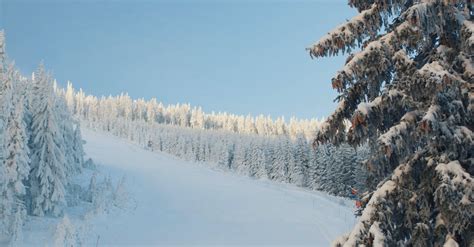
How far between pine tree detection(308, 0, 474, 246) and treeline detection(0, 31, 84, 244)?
24.3 m

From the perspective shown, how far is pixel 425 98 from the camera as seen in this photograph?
6758 millimetres

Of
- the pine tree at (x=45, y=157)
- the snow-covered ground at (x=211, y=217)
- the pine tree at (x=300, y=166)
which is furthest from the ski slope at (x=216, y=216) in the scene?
the pine tree at (x=300, y=166)

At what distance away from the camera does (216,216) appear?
37.7 meters

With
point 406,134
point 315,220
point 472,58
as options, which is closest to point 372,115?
point 406,134

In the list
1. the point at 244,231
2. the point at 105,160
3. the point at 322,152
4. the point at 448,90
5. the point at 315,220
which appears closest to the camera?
the point at 448,90

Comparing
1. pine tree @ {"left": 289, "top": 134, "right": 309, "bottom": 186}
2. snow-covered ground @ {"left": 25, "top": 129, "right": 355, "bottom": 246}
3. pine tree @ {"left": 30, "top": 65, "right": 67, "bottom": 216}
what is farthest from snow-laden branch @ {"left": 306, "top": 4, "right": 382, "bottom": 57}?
pine tree @ {"left": 289, "top": 134, "right": 309, "bottom": 186}

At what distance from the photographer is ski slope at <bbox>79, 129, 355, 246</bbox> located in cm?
3009

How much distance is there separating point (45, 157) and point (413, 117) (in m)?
34.3

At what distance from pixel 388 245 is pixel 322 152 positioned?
7558cm

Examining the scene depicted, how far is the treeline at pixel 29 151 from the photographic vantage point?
93.8ft

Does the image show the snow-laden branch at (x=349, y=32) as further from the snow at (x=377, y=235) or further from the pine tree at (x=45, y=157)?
the pine tree at (x=45, y=157)

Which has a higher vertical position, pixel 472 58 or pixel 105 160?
pixel 105 160

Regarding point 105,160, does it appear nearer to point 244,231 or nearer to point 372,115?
point 244,231

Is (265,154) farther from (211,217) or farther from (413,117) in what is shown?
(413,117)
